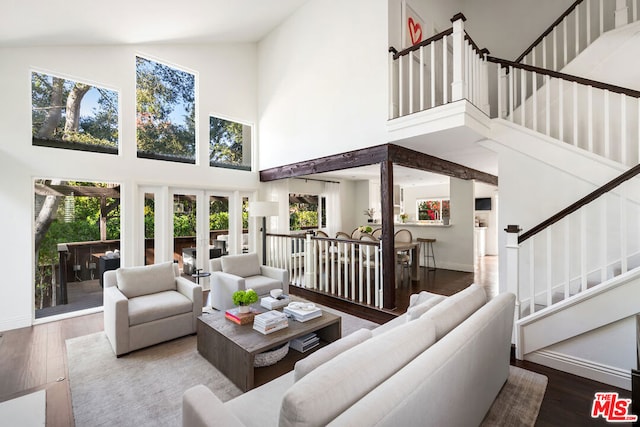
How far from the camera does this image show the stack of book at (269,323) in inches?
99.0

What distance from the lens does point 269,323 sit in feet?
8.28

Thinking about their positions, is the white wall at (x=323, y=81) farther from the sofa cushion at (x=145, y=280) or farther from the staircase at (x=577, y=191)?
the sofa cushion at (x=145, y=280)

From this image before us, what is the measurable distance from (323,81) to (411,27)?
1549 mm

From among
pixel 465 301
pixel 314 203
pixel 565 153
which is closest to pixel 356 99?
pixel 565 153

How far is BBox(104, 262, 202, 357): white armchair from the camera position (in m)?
2.93

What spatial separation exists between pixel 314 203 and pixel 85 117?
5.04m

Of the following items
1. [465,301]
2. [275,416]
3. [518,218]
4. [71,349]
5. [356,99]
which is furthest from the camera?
[356,99]

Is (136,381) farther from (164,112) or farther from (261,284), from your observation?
(164,112)

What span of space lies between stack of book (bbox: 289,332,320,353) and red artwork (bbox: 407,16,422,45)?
4424 millimetres

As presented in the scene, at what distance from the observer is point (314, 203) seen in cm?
791

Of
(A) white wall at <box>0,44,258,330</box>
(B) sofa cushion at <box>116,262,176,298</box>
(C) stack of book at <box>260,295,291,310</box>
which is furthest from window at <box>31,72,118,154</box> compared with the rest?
(C) stack of book at <box>260,295,291,310</box>

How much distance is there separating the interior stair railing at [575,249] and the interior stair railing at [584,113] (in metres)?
0.54

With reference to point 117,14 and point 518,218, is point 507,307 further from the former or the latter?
point 117,14

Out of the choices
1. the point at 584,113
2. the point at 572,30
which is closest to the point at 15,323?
the point at 584,113
